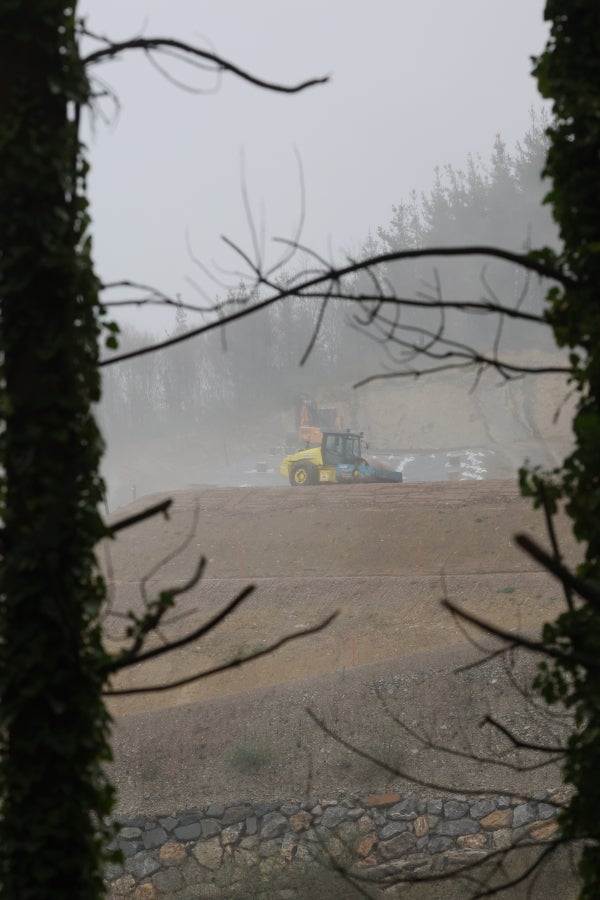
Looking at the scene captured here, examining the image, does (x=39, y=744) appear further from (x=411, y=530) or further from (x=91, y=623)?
(x=411, y=530)

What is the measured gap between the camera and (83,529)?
4.22 meters

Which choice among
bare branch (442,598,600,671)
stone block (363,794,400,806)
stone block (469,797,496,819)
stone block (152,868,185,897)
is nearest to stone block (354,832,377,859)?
stone block (363,794,400,806)

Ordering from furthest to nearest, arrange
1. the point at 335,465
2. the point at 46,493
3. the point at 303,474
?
the point at 303,474 → the point at 335,465 → the point at 46,493

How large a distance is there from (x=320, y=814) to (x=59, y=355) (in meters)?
13.1

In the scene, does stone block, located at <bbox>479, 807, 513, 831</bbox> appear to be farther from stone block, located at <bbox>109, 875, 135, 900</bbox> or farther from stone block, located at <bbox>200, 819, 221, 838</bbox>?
stone block, located at <bbox>109, 875, 135, 900</bbox>

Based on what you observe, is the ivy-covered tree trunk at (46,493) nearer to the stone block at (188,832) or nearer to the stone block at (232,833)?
the stone block at (232,833)

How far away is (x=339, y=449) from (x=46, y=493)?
106ft

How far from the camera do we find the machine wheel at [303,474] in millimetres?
36375

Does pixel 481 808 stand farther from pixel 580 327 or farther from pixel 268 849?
pixel 580 327

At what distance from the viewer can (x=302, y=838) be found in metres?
15.5

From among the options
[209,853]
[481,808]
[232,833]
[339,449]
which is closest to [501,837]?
[481,808]

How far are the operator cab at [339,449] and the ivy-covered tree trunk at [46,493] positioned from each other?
3160cm

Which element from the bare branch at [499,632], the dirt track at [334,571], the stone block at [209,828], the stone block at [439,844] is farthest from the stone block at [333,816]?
the bare branch at [499,632]

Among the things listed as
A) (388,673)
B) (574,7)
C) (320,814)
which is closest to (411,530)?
(388,673)
